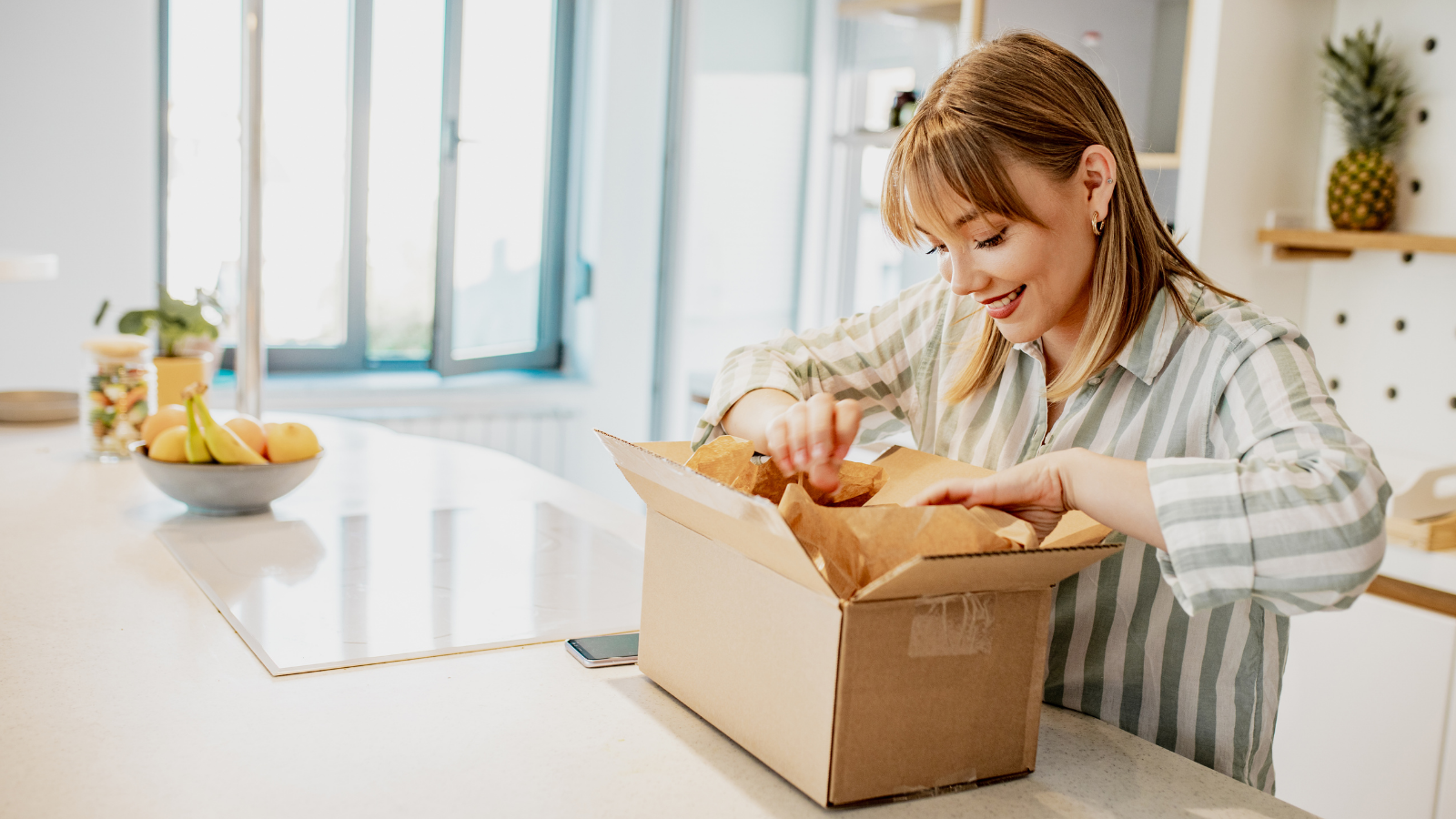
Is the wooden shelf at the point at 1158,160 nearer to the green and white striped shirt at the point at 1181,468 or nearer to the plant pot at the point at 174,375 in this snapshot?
the green and white striped shirt at the point at 1181,468

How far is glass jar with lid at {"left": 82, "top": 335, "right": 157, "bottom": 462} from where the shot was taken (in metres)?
1.71

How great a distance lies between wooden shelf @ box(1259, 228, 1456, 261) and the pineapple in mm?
43

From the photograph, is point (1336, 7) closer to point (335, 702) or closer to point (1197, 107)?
point (1197, 107)

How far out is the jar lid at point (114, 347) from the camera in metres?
1.70

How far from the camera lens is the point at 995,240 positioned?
100 centimetres

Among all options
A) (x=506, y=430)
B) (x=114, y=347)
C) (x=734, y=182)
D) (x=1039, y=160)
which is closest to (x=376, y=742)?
(x=1039, y=160)

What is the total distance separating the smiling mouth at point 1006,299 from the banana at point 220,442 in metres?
0.92

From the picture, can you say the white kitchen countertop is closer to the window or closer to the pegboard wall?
the pegboard wall

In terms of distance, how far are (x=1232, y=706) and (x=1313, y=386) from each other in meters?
0.30

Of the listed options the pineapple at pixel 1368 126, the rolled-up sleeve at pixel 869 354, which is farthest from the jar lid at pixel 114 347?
the pineapple at pixel 1368 126

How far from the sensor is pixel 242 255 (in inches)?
64.3

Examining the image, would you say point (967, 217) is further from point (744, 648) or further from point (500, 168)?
point (500, 168)

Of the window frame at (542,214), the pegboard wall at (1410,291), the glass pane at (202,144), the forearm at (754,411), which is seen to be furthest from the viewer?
the window frame at (542,214)

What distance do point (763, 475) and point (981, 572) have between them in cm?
26
